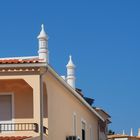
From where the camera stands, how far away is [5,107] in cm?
2634

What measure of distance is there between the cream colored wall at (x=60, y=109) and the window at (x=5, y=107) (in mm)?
1665

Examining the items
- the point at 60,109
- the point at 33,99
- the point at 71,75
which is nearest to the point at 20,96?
the point at 33,99

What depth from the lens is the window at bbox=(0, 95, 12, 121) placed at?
85.9 feet

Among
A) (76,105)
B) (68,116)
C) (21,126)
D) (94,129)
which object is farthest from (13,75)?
(94,129)

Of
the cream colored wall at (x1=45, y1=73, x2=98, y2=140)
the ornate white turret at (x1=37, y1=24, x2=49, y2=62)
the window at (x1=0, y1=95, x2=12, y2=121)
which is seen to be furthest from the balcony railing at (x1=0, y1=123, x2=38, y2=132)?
the ornate white turret at (x1=37, y1=24, x2=49, y2=62)

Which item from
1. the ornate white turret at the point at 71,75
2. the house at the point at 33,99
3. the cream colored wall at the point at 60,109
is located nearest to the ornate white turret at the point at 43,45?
the house at the point at 33,99

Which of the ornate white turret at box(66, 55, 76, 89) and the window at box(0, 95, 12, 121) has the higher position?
the ornate white turret at box(66, 55, 76, 89)

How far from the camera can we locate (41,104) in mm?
24328

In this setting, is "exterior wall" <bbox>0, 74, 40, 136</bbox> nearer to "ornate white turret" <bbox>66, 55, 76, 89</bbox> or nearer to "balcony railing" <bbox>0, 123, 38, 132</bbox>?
"balcony railing" <bbox>0, 123, 38, 132</bbox>

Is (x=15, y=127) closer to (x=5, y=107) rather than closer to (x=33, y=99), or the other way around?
(x=5, y=107)

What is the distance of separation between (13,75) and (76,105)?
29.8ft

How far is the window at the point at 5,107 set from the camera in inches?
1031

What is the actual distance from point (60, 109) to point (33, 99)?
4.41 metres

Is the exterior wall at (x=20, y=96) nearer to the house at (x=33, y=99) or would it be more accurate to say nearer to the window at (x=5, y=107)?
the house at (x=33, y=99)
